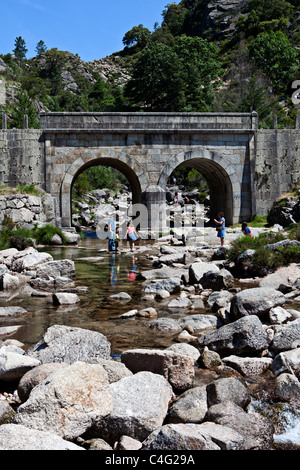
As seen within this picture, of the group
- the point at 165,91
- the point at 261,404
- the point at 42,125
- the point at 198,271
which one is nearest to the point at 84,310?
the point at 198,271

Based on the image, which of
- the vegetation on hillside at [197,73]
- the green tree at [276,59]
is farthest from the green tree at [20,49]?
the green tree at [276,59]

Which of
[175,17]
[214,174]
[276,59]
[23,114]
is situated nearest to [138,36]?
[175,17]

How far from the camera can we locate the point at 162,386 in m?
3.70

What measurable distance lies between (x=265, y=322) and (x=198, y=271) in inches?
130

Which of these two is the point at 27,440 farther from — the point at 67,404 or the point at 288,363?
the point at 288,363

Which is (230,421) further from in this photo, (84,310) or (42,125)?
(42,125)

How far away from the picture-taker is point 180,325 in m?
6.19

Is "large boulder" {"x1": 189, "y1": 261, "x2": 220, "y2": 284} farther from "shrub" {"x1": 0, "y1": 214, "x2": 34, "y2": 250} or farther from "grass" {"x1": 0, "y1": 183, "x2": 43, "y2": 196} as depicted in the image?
"grass" {"x1": 0, "y1": 183, "x2": 43, "y2": 196}

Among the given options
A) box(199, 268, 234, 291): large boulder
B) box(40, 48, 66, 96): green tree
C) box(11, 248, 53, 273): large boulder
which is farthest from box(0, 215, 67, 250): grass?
box(40, 48, 66, 96): green tree

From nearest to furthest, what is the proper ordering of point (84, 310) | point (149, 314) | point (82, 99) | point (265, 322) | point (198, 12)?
1. point (265, 322)
2. point (149, 314)
3. point (84, 310)
4. point (82, 99)
5. point (198, 12)

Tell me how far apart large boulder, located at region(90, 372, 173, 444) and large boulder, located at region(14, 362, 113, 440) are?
81 millimetres

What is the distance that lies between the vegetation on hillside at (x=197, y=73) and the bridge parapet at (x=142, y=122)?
44.0ft

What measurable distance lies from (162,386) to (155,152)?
1655 centimetres

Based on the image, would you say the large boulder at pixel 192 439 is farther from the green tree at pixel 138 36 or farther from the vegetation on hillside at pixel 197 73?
the green tree at pixel 138 36
